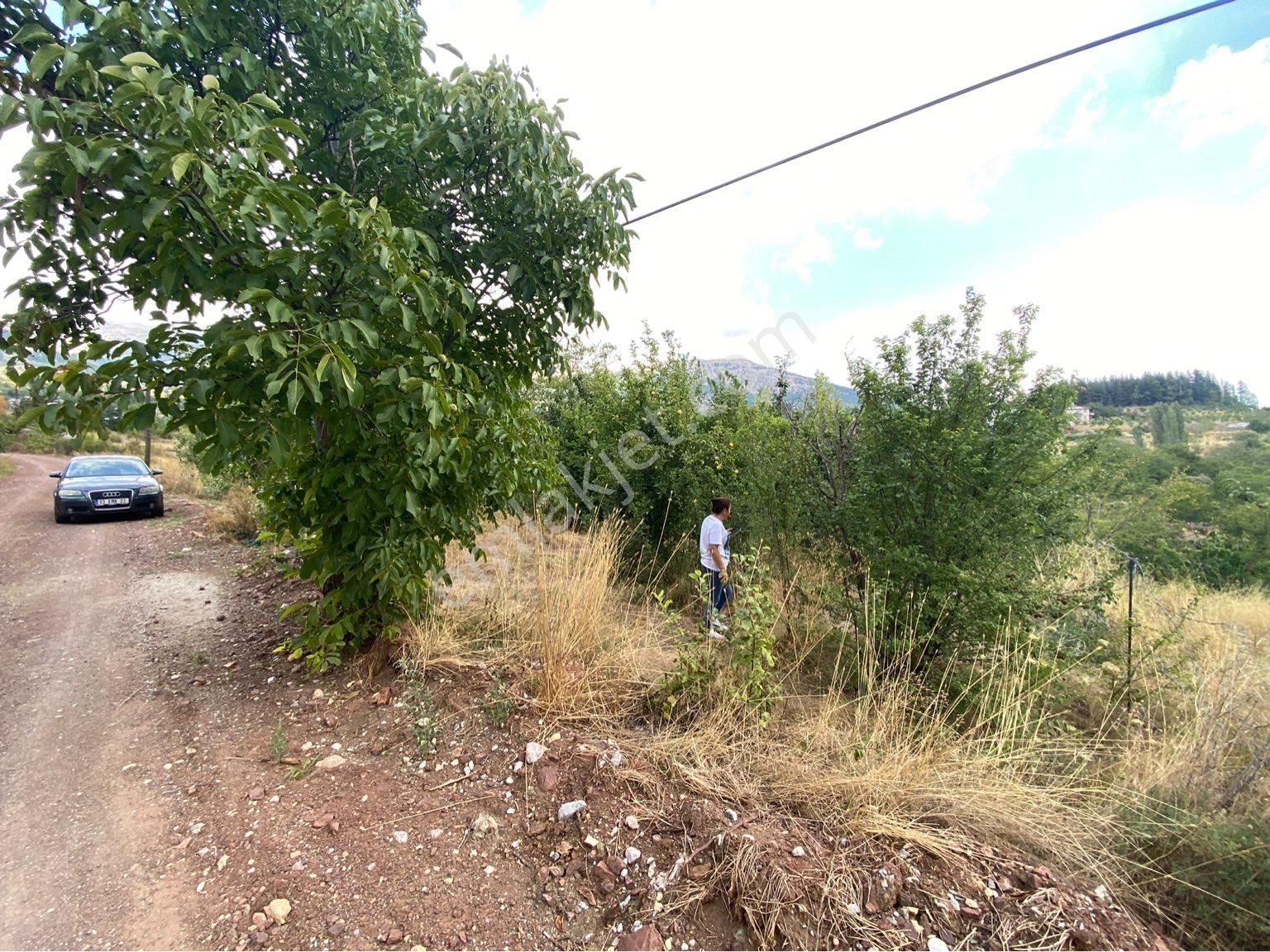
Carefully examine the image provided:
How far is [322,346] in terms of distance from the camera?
1.92m

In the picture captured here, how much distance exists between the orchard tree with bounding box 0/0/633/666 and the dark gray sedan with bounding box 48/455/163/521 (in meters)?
9.32

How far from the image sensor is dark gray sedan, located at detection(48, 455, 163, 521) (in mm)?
9359

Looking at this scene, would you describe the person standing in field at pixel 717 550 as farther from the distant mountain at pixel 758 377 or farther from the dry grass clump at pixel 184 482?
the dry grass clump at pixel 184 482

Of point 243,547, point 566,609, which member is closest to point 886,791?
point 566,609

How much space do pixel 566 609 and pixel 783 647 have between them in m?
2.32

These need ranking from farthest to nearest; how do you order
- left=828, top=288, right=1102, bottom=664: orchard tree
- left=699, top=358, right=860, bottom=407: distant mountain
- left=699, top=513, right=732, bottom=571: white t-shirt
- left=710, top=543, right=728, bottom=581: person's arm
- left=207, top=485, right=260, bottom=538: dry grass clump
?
left=207, top=485, right=260, bottom=538: dry grass clump < left=699, top=358, right=860, bottom=407: distant mountain < left=699, top=513, right=732, bottom=571: white t-shirt < left=710, top=543, right=728, bottom=581: person's arm < left=828, top=288, right=1102, bottom=664: orchard tree

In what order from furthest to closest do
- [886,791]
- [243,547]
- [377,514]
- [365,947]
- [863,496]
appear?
[243,547] → [863,496] → [377,514] → [886,791] → [365,947]

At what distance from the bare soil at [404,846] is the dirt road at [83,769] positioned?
0.04ft

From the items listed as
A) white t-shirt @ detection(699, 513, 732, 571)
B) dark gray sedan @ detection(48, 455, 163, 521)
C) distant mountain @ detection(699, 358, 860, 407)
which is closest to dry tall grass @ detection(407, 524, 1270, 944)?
white t-shirt @ detection(699, 513, 732, 571)

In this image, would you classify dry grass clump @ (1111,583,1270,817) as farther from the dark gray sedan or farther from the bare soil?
the dark gray sedan

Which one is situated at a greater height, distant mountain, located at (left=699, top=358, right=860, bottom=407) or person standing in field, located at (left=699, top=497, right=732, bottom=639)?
distant mountain, located at (left=699, top=358, right=860, bottom=407)

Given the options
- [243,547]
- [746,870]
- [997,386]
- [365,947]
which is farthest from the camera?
[243,547]

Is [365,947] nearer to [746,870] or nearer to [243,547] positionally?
[746,870]

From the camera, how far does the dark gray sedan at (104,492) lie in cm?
936
